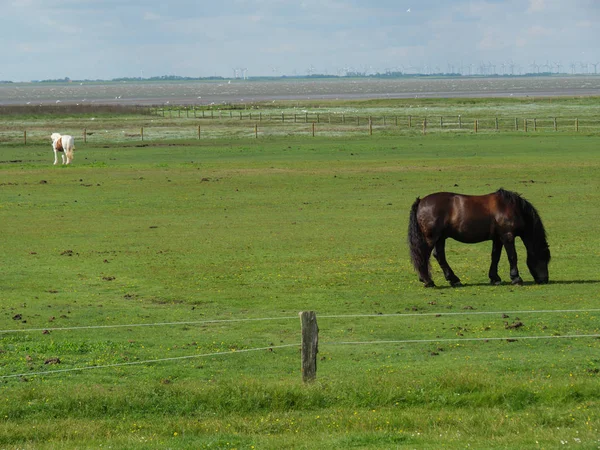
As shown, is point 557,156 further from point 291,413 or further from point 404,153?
point 291,413

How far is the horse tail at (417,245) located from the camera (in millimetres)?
19375

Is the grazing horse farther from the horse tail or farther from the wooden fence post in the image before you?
the wooden fence post

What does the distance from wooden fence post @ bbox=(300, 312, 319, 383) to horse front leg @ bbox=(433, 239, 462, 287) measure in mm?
8276

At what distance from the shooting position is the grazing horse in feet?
63.9

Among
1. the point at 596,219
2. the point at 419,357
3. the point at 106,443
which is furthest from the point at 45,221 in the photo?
the point at 106,443

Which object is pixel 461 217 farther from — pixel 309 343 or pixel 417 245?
pixel 309 343

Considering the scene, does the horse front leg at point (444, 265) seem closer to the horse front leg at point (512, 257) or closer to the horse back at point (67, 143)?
the horse front leg at point (512, 257)

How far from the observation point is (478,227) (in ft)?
64.5

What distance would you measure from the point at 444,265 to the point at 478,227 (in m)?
1.09

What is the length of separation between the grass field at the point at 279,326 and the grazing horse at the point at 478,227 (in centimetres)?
62

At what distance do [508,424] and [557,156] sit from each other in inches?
1668

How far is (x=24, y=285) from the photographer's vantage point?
67.5 ft

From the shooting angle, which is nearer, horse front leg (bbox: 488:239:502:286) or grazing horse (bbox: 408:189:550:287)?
grazing horse (bbox: 408:189:550:287)

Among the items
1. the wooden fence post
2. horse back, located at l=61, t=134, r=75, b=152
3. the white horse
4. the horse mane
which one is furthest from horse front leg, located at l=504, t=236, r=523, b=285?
horse back, located at l=61, t=134, r=75, b=152
